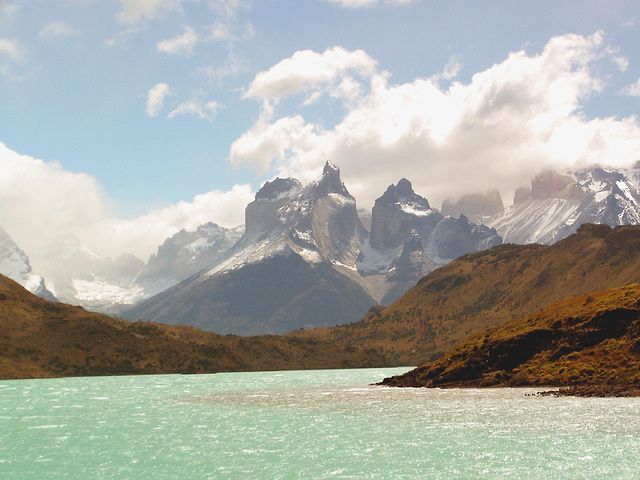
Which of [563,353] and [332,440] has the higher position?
[563,353]

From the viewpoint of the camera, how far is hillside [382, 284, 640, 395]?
94.4m

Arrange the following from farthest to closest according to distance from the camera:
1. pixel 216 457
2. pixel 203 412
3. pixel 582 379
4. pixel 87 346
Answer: pixel 87 346 → pixel 582 379 → pixel 203 412 → pixel 216 457

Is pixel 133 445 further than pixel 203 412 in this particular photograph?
No

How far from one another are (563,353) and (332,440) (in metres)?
67.6

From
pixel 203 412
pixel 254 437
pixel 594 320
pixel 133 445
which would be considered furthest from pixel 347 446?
pixel 594 320

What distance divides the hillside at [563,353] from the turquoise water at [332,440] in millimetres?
16027

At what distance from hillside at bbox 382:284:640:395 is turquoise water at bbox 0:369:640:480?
16.0 m

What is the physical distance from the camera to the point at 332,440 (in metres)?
52.2

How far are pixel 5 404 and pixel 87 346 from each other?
111123 mm

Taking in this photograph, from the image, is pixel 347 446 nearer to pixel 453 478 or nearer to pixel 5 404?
pixel 453 478

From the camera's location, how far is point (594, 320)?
353 feet

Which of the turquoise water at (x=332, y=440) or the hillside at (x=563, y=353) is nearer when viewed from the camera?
the turquoise water at (x=332, y=440)

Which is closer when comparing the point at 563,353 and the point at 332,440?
the point at 332,440

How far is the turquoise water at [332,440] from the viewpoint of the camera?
40.9m
